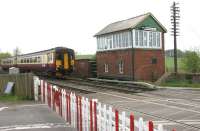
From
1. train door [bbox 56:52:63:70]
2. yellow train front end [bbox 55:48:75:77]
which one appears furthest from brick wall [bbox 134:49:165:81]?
train door [bbox 56:52:63:70]

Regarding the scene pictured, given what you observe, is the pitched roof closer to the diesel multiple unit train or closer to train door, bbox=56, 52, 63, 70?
the diesel multiple unit train

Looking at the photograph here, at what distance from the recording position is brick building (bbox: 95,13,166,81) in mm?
36219

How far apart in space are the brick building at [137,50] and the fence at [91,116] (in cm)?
1927

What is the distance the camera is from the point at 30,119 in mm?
14914

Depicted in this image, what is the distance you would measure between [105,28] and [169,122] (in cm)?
3093

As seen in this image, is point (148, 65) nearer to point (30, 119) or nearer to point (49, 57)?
point (49, 57)

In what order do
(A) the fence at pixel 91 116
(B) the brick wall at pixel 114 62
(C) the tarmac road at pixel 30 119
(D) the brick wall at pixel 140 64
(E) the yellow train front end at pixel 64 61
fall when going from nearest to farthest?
(A) the fence at pixel 91 116, (C) the tarmac road at pixel 30 119, (D) the brick wall at pixel 140 64, (B) the brick wall at pixel 114 62, (E) the yellow train front end at pixel 64 61

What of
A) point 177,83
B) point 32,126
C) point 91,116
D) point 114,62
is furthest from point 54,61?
point 91,116

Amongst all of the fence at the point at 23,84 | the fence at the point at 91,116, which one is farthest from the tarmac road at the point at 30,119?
the fence at the point at 23,84

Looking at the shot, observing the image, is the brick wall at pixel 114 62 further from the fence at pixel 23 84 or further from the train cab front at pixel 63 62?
the fence at pixel 23 84

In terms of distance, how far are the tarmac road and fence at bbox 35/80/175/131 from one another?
1.11 feet

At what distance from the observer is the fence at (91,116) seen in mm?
6747

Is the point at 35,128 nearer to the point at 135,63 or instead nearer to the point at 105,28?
the point at 135,63

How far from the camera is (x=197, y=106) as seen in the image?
18.5m
